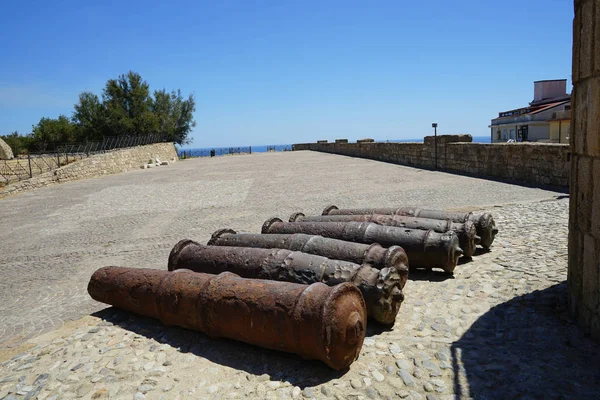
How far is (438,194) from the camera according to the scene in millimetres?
12086

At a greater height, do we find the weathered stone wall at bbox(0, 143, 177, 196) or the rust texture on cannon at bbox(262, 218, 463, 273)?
the weathered stone wall at bbox(0, 143, 177, 196)

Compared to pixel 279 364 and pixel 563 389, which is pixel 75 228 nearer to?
pixel 279 364

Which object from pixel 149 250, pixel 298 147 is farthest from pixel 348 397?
pixel 298 147

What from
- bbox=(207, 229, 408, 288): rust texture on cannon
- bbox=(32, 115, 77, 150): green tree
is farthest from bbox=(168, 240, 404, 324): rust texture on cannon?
bbox=(32, 115, 77, 150): green tree

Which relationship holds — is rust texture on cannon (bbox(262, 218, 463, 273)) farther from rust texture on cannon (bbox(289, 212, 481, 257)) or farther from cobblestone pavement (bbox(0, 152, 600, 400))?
rust texture on cannon (bbox(289, 212, 481, 257))

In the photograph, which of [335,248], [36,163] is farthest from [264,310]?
[36,163]

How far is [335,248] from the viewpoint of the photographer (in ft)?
16.3

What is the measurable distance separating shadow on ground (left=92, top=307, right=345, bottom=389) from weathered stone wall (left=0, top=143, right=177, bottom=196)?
18.7m

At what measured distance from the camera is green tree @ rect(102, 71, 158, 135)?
Answer: 4353 cm

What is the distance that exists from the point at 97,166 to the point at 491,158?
73.9 feet

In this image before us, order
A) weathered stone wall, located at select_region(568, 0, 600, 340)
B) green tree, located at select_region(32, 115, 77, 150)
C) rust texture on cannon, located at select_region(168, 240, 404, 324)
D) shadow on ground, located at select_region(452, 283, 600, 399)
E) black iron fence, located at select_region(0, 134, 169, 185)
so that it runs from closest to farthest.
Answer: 1. shadow on ground, located at select_region(452, 283, 600, 399)
2. weathered stone wall, located at select_region(568, 0, 600, 340)
3. rust texture on cannon, located at select_region(168, 240, 404, 324)
4. black iron fence, located at select_region(0, 134, 169, 185)
5. green tree, located at select_region(32, 115, 77, 150)

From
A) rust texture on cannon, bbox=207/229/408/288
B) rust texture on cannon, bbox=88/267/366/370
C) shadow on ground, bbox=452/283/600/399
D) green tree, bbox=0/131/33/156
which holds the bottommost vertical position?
shadow on ground, bbox=452/283/600/399

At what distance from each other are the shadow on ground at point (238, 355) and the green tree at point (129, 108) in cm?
4257

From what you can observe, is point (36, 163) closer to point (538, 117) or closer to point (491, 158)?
→ point (491, 158)
